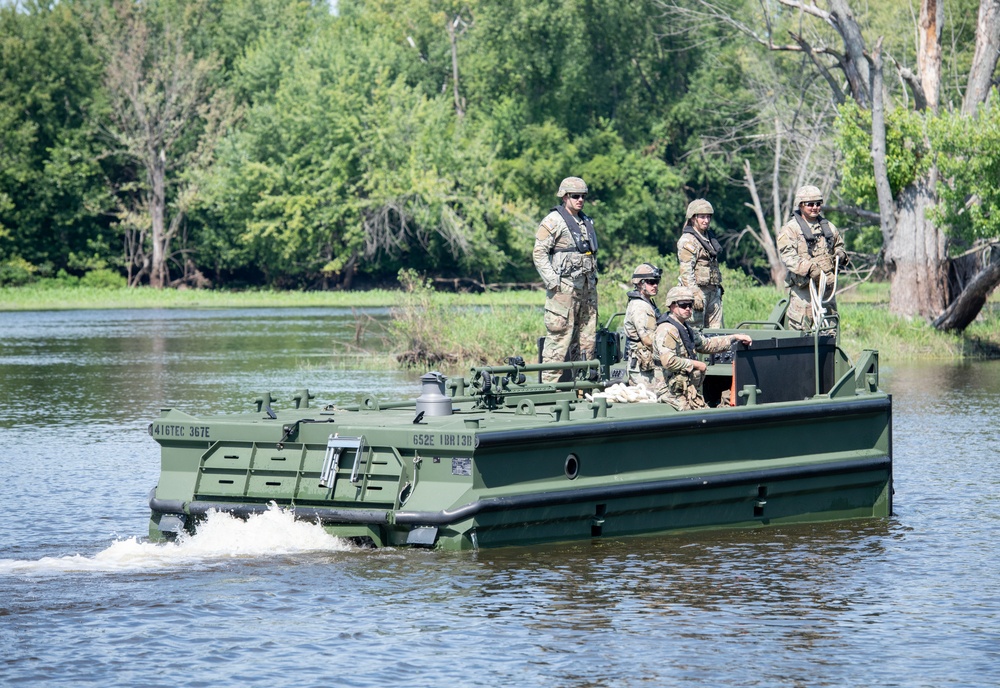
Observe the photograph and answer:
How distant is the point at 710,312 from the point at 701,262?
19.3 inches

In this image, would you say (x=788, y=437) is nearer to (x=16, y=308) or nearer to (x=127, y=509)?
(x=127, y=509)

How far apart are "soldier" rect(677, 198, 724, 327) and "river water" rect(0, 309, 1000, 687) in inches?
85.3

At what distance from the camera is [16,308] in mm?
52375

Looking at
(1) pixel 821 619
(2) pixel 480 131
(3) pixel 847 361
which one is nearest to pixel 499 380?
(3) pixel 847 361

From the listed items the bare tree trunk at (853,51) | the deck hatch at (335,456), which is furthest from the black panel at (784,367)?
the bare tree trunk at (853,51)

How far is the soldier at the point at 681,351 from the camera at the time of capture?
37.2ft

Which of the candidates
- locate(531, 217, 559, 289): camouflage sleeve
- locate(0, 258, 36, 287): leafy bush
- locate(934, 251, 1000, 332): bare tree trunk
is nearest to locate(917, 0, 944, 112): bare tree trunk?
locate(934, 251, 1000, 332): bare tree trunk

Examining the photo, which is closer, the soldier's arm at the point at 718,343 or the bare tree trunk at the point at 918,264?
the soldier's arm at the point at 718,343

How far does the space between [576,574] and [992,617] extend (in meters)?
2.42

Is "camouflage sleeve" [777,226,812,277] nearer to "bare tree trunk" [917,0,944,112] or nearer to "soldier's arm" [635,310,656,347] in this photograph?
"soldier's arm" [635,310,656,347]

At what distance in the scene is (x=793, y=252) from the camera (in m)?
13.6

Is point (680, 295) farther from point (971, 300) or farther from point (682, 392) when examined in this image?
point (971, 300)

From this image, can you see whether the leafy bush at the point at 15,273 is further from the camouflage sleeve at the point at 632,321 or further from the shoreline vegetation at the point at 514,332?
the camouflage sleeve at the point at 632,321

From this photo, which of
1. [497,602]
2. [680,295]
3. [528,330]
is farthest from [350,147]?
[497,602]
